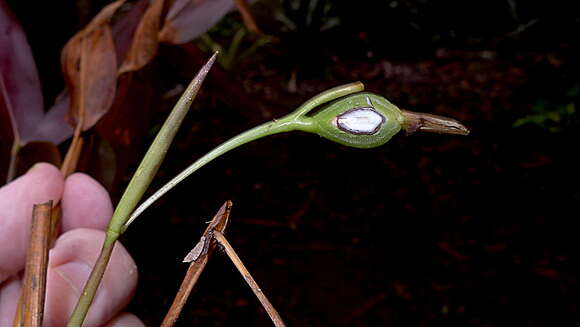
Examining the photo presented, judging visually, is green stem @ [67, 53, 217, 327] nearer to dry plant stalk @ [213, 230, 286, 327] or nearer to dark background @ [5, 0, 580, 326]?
dry plant stalk @ [213, 230, 286, 327]

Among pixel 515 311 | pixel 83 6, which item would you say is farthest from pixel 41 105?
pixel 515 311

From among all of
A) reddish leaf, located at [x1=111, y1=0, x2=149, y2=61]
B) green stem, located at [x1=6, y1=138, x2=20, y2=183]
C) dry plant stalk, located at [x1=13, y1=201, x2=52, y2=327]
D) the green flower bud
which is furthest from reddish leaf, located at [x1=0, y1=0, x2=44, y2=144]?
the green flower bud

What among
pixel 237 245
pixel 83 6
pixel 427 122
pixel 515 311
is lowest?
pixel 515 311

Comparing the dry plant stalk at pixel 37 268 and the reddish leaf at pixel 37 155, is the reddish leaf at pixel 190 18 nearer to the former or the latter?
the reddish leaf at pixel 37 155

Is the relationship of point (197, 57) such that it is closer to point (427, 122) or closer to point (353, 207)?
point (427, 122)

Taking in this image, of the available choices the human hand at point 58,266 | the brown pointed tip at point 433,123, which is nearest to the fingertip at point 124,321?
the human hand at point 58,266

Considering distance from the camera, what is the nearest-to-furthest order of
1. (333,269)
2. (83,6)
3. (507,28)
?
(83,6), (333,269), (507,28)

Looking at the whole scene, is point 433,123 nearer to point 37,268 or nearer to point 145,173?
point 145,173

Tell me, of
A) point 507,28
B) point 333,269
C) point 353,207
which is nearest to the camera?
point 333,269
